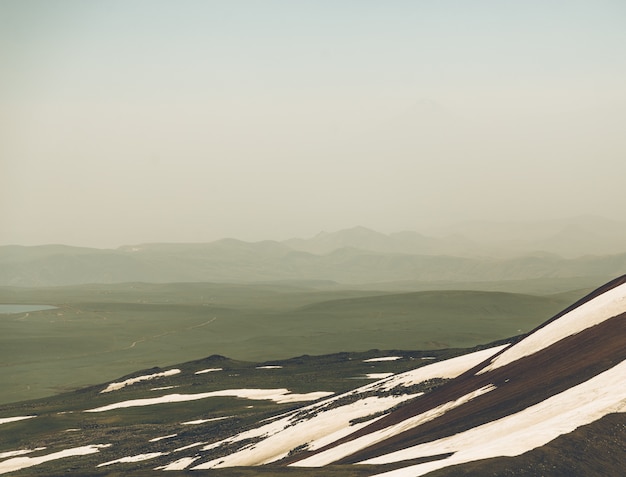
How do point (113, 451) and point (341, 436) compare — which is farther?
point (113, 451)

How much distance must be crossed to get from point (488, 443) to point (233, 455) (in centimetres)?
3143

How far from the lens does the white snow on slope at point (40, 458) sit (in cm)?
7375

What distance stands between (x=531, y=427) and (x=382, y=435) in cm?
1742

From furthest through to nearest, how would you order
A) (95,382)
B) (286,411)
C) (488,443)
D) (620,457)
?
(95,382)
(286,411)
(488,443)
(620,457)

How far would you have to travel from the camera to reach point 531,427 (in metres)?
31.0

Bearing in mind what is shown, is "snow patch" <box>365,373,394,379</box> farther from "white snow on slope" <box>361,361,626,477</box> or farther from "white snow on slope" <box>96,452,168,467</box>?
Answer: "white snow on slope" <box>361,361,626,477</box>

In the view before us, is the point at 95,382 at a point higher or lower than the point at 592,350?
lower

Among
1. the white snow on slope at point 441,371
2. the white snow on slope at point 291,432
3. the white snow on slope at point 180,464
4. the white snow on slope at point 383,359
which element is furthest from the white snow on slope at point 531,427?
the white snow on slope at point 383,359

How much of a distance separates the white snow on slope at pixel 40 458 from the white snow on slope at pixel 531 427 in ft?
152

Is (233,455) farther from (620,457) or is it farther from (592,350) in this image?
(620,457)

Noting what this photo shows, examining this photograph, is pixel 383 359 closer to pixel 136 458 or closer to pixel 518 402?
pixel 136 458

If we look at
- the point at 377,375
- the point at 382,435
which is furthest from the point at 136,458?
the point at 377,375

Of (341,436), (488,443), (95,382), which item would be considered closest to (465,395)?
(341,436)

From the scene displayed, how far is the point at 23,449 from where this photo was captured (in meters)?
83.6
